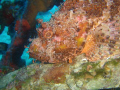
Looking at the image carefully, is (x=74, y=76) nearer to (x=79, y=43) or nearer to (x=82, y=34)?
(x=79, y=43)

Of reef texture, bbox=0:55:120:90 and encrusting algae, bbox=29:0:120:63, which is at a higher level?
encrusting algae, bbox=29:0:120:63

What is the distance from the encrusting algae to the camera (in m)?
3.25

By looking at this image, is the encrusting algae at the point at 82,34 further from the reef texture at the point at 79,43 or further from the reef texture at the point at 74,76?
the reef texture at the point at 74,76

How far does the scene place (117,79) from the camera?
9.51 ft

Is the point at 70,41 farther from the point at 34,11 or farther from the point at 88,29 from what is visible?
the point at 34,11

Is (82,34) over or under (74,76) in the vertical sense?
over

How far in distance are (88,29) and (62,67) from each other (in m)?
1.62

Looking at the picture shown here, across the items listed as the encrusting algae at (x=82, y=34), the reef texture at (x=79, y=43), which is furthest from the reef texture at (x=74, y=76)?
the encrusting algae at (x=82, y=34)

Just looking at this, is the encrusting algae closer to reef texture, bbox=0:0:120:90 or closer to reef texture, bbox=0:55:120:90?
reef texture, bbox=0:0:120:90

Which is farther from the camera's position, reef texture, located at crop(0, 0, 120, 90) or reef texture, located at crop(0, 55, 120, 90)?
reef texture, located at crop(0, 0, 120, 90)

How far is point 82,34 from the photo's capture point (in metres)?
3.36

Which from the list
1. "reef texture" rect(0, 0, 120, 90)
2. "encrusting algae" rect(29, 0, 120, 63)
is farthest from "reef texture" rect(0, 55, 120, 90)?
"encrusting algae" rect(29, 0, 120, 63)

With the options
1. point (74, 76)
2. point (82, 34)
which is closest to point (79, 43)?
point (82, 34)

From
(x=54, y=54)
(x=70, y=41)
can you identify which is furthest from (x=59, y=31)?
(x=54, y=54)
